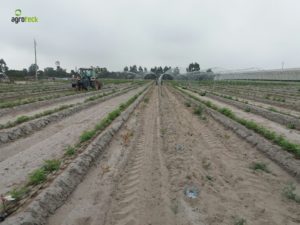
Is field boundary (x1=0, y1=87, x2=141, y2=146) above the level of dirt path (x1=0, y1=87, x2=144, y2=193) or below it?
above

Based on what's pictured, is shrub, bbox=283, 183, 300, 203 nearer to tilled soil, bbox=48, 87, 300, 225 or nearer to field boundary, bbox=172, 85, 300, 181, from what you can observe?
tilled soil, bbox=48, 87, 300, 225

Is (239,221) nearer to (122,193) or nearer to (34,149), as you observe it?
(122,193)

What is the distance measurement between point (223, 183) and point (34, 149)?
465cm

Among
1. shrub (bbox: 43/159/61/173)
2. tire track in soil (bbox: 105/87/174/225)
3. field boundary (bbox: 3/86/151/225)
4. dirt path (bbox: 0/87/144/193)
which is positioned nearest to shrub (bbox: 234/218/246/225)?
tire track in soil (bbox: 105/87/174/225)

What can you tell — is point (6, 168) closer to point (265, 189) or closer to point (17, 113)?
point (265, 189)

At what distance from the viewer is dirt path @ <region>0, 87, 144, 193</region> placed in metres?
5.43

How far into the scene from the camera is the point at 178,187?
4.81m

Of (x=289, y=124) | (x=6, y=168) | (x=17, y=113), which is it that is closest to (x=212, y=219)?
(x=6, y=168)

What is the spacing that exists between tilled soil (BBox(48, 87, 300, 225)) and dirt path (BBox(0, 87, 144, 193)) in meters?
1.21

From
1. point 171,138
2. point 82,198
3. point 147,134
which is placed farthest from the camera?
point 147,134

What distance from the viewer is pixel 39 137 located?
28.4 ft

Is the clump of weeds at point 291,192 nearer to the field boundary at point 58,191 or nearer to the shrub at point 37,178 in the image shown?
the field boundary at point 58,191

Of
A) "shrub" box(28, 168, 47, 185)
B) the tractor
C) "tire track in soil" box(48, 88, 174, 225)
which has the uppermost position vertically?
the tractor

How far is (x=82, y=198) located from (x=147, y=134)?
4.58 metres
